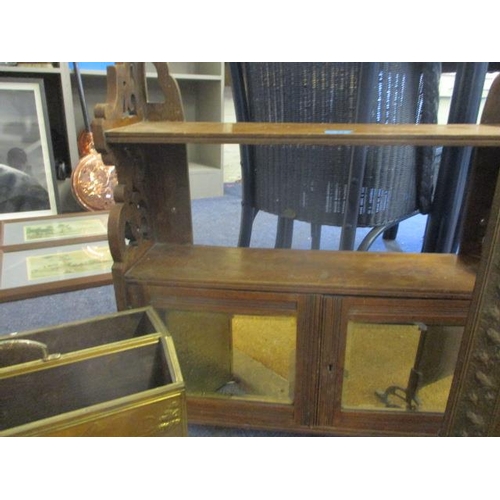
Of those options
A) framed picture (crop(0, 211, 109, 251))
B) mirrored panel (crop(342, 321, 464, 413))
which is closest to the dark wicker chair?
mirrored panel (crop(342, 321, 464, 413))

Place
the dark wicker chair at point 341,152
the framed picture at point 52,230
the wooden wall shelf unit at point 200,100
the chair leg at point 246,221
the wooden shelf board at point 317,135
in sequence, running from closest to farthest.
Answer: the wooden shelf board at point 317,135, the dark wicker chair at point 341,152, the chair leg at point 246,221, the framed picture at point 52,230, the wooden wall shelf unit at point 200,100

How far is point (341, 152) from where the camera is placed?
1.05 m

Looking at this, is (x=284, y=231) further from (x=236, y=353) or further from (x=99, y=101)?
(x=99, y=101)

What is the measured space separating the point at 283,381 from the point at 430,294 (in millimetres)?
331

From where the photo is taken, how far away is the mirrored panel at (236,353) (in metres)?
0.79

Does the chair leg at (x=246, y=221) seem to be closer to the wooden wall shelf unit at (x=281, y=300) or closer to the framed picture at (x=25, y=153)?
the wooden wall shelf unit at (x=281, y=300)

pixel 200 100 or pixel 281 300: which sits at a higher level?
pixel 200 100

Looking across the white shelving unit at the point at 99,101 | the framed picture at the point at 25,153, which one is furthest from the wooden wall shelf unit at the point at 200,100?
the framed picture at the point at 25,153

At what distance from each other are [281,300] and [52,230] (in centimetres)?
138

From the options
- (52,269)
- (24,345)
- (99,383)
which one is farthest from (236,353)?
(52,269)

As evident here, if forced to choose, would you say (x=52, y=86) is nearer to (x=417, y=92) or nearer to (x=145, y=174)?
(x=145, y=174)

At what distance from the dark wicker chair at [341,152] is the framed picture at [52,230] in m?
0.84

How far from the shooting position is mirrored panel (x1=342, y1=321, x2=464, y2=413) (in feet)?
2.48

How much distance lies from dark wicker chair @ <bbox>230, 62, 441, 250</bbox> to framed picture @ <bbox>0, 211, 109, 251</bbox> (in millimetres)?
841
